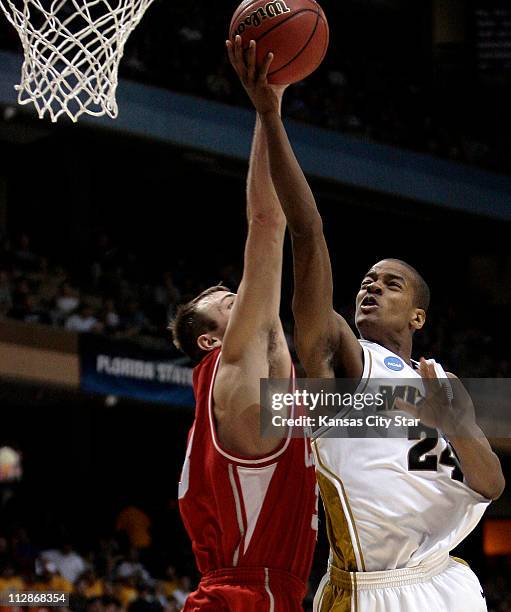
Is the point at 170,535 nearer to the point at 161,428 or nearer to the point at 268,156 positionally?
the point at 161,428

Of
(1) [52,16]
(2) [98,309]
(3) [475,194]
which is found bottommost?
(2) [98,309]

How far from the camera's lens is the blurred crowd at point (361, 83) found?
14.9 metres

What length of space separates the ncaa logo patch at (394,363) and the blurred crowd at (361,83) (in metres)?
10.3

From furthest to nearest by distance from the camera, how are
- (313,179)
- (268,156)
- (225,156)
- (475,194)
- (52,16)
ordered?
(475,194) < (313,179) < (225,156) < (52,16) < (268,156)

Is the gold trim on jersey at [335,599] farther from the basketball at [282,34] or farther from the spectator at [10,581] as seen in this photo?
the spectator at [10,581]

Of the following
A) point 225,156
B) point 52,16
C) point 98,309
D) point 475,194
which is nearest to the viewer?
point 52,16

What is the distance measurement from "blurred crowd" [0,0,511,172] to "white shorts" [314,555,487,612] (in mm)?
10554

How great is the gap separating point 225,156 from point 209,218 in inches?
128

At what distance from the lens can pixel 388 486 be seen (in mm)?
3535

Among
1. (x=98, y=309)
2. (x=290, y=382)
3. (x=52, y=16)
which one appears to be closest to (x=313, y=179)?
(x=98, y=309)

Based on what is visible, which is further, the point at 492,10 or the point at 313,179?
the point at 492,10

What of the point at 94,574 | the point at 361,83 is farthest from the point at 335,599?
the point at 361,83

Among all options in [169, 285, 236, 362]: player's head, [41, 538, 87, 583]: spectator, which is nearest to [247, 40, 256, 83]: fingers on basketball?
[169, 285, 236, 362]: player's head

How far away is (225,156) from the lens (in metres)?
14.5
